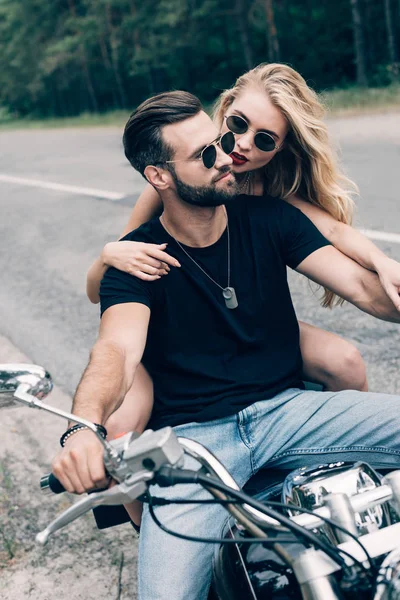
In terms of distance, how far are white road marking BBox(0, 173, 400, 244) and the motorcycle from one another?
4605mm

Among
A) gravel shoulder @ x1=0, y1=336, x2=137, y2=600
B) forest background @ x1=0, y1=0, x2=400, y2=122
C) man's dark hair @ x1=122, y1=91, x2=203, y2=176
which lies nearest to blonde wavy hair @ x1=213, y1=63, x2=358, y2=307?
man's dark hair @ x1=122, y1=91, x2=203, y2=176

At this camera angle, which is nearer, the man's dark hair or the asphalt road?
the man's dark hair

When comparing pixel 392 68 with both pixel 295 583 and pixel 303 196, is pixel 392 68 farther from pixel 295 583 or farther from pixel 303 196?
pixel 295 583

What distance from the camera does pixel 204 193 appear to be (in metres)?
2.57

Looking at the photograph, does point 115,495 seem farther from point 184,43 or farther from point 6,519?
point 184,43

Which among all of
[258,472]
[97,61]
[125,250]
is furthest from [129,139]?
[97,61]

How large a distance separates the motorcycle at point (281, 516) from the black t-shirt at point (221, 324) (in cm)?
69

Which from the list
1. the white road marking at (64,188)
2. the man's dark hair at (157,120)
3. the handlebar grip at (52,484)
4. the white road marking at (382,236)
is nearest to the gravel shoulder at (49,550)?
the handlebar grip at (52,484)

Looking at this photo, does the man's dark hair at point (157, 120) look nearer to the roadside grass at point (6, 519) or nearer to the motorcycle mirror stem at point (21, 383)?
the motorcycle mirror stem at point (21, 383)

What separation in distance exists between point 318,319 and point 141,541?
3.18 meters

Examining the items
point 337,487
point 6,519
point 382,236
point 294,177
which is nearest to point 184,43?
point 382,236

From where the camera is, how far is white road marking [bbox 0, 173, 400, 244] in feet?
20.3

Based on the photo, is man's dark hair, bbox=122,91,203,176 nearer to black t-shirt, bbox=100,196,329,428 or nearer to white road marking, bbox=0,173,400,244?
black t-shirt, bbox=100,196,329,428

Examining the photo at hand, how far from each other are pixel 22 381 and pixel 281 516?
0.59m
